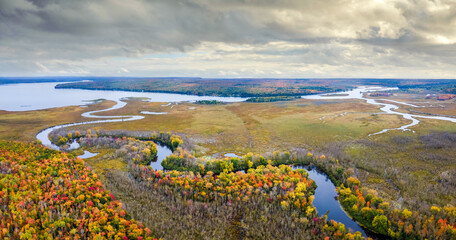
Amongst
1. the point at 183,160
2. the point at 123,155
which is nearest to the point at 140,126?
the point at 123,155

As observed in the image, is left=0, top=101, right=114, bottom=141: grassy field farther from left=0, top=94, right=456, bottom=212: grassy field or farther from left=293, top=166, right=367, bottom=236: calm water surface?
left=293, top=166, right=367, bottom=236: calm water surface

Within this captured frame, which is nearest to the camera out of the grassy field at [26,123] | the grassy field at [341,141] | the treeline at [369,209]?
the treeline at [369,209]

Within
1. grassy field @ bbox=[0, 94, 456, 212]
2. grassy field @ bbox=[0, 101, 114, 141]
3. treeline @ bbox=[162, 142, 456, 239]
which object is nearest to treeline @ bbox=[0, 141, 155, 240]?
grassy field @ bbox=[0, 94, 456, 212]

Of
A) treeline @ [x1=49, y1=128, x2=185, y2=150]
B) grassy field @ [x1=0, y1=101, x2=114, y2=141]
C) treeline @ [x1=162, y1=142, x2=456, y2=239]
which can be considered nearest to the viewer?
treeline @ [x1=162, y1=142, x2=456, y2=239]

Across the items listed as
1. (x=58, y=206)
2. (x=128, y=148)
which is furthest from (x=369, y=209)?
(x=128, y=148)

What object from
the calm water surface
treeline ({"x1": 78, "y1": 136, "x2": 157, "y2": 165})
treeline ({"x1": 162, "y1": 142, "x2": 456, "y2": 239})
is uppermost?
treeline ({"x1": 78, "y1": 136, "x2": 157, "y2": 165})

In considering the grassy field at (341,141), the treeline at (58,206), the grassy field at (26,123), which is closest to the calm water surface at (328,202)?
the grassy field at (341,141)

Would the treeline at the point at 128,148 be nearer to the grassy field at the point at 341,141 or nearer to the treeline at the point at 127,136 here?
the grassy field at the point at 341,141

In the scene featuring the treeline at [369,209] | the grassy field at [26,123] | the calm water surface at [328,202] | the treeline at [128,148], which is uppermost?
the grassy field at [26,123]

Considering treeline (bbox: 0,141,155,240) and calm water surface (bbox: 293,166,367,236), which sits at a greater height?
treeline (bbox: 0,141,155,240)

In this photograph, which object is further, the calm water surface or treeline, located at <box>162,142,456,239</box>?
the calm water surface

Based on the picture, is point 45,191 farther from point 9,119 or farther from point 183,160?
Answer: point 9,119
